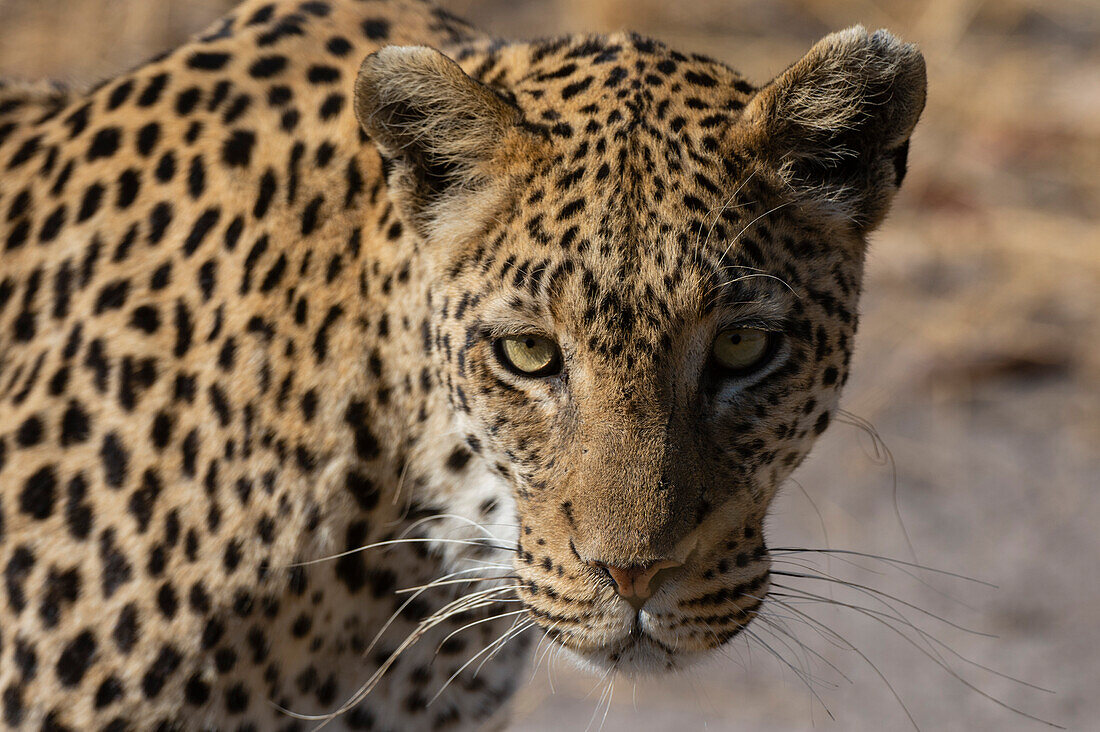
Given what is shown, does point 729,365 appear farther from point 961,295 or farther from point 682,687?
point 961,295

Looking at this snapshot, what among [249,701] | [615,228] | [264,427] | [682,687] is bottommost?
[682,687]

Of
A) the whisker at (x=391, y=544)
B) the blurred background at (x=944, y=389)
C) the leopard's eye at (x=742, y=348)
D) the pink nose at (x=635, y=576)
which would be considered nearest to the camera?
the pink nose at (x=635, y=576)

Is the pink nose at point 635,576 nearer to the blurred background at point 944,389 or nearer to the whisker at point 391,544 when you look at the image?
the whisker at point 391,544

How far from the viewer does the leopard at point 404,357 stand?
3.62 m

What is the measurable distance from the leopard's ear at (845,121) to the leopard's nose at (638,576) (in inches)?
44.3

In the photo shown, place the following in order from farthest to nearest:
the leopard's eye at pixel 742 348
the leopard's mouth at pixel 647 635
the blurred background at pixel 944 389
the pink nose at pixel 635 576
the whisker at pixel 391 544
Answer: the blurred background at pixel 944 389
the whisker at pixel 391 544
the leopard's eye at pixel 742 348
the leopard's mouth at pixel 647 635
the pink nose at pixel 635 576

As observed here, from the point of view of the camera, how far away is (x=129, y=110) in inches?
171

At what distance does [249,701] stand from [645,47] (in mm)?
2205

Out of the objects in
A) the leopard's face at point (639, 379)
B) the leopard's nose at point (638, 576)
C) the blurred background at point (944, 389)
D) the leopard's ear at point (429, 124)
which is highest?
the leopard's ear at point (429, 124)

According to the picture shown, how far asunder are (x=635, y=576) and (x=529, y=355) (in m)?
0.67

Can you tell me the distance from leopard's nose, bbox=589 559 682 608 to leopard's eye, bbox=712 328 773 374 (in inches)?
22.6

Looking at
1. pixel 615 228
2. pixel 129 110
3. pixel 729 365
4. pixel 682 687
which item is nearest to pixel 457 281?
pixel 615 228

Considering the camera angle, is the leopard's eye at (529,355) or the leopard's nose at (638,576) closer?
the leopard's nose at (638,576)

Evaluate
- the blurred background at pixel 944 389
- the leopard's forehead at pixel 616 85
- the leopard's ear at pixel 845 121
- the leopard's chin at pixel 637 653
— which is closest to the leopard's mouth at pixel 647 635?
the leopard's chin at pixel 637 653
